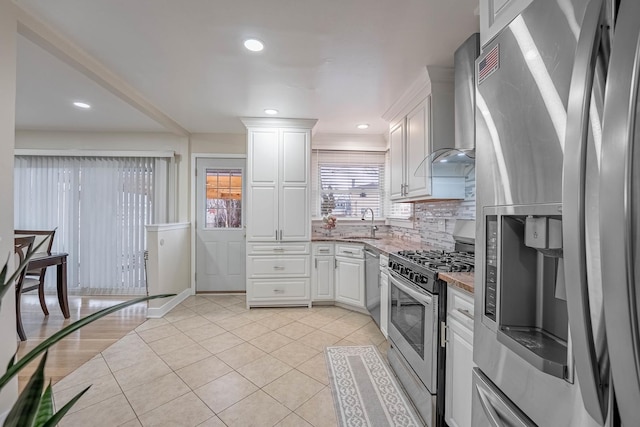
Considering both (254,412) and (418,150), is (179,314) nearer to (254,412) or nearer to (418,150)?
(254,412)

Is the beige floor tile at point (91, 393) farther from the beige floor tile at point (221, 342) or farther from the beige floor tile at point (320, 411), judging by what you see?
the beige floor tile at point (320, 411)

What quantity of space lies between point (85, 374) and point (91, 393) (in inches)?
12.2

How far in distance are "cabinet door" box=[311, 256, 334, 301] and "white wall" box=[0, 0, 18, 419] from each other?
8.73ft

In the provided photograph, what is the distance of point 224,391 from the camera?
1961mm

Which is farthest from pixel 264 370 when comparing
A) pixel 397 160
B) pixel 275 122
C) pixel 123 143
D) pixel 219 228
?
pixel 123 143

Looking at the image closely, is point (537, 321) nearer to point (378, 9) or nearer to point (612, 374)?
point (612, 374)

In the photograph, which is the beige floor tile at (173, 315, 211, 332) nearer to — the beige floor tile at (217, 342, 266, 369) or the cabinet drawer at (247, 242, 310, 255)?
the beige floor tile at (217, 342, 266, 369)

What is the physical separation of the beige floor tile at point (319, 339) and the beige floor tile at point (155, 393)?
3.53ft

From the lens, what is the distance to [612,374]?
50cm

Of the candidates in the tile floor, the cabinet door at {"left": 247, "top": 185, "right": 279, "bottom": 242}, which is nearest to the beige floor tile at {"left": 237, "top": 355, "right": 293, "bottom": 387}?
the tile floor

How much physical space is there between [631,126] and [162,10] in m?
2.22

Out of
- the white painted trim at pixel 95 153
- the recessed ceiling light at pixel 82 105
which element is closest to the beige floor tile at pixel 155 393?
the recessed ceiling light at pixel 82 105

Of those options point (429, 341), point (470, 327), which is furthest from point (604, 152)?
point (429, 341)

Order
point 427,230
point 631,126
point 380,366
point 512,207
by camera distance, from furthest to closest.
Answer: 1. point 427,230
2. point 380,366
3. point 512,207
4. point 631,126
